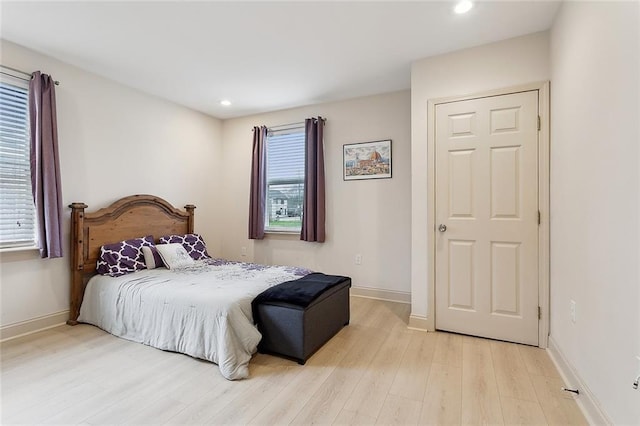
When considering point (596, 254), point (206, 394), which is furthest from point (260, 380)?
point (596, 254)

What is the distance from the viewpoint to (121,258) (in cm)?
307

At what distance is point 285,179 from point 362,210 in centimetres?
127

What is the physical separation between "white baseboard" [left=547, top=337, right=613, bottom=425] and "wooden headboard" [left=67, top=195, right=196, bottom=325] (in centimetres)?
397

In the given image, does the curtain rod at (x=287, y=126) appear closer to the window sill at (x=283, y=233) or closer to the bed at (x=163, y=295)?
the window sill at (x=283, y=233)

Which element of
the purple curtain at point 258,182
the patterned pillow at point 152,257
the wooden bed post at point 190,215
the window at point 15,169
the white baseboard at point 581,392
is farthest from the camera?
the purple curtain at point 258,182

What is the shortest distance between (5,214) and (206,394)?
7.84 ft

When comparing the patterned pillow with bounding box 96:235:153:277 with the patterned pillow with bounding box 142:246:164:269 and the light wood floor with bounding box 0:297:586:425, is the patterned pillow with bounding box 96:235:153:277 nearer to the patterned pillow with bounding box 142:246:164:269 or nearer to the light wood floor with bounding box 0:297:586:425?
the patterned pillow with bounding box 142:246:164:269

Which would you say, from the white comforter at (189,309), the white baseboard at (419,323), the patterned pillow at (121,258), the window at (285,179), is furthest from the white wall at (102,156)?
the white baseboard at (419,323)

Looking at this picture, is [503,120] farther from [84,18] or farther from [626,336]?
[84,18]

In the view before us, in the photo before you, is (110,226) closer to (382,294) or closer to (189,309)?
(189,309)

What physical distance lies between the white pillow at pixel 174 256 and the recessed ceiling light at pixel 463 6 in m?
3.39

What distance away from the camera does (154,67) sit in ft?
9.97

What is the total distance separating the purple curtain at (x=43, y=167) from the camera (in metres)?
2.63

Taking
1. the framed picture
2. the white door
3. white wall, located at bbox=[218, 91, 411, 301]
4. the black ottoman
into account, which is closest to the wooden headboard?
white wall, located at bbox=[218, 91, 411, 301]
